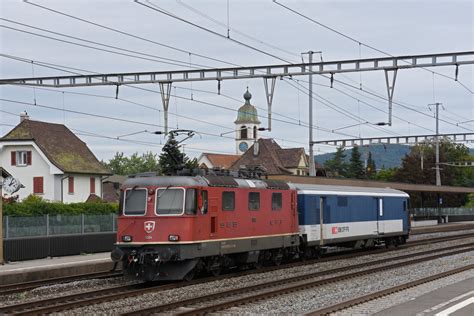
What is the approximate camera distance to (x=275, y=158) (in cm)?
10212

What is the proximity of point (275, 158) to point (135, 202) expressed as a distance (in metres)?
81.4

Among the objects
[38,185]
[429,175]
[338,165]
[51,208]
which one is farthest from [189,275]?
[338,165]

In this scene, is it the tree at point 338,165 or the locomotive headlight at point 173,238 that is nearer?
the locomotive headlight at point 173,238

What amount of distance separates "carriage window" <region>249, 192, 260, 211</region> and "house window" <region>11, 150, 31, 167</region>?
4072cm

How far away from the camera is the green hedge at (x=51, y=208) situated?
29.2 metres

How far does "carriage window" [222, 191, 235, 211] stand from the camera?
21.8m

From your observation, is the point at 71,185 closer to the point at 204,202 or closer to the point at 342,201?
the point at 342,201

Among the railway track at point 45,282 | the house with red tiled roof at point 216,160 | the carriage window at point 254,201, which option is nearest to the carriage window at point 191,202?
the carriage window at point 254,201

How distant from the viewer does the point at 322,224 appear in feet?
95.0

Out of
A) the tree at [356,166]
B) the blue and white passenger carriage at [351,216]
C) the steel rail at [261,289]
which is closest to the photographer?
the steel rail at [261,289]

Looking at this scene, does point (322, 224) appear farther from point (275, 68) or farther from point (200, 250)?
point (200, 250)

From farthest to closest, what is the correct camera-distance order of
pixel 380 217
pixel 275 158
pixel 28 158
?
pixel 275 158 < pixel 28 158 < pixel 380 217

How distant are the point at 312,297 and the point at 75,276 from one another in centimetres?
819

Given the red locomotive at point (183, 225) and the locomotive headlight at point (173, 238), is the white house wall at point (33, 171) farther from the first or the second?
the locomotive headlight at point (173, 238)
